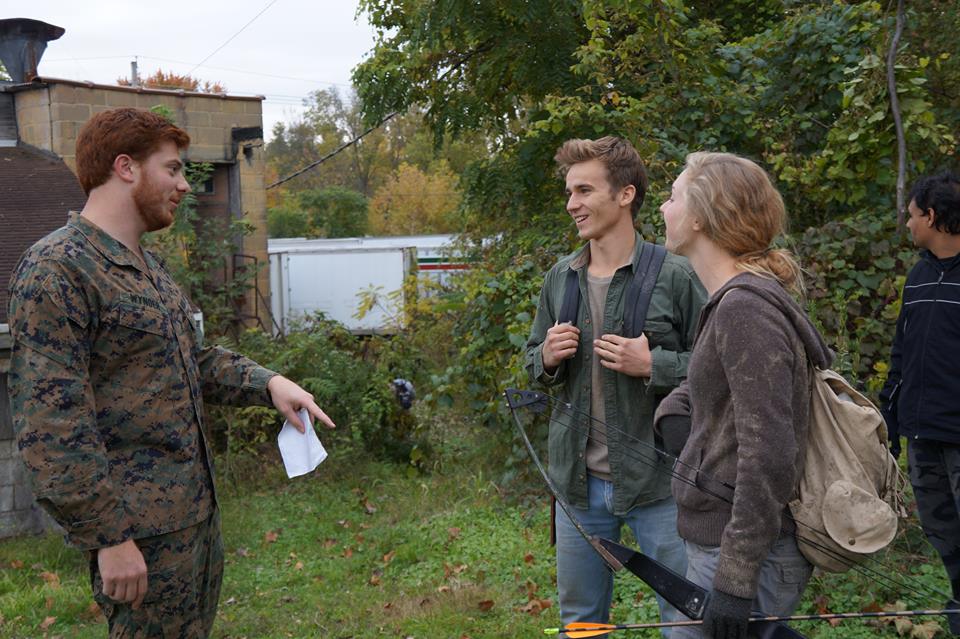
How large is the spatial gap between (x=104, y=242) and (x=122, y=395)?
45cm

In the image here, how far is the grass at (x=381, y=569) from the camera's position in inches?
194

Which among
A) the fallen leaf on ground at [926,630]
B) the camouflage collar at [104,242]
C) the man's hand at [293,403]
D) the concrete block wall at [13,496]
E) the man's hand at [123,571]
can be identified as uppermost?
the camouflage collar at [104,242]

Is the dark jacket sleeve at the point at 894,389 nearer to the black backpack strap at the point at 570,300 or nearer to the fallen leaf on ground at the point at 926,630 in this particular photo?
the fallen leaf on ground at the point at 926,630

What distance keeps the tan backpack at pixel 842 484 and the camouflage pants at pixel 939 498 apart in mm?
2228

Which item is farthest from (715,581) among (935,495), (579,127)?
(579,127)

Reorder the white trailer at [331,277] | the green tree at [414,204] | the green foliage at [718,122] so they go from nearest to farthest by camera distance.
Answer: the green foliage at [718,122] < the white trailer at [331,277] < the green tree at [414,204]

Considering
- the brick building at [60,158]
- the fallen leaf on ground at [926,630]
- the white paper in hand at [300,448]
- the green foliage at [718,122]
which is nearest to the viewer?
the white paper in hand at [300,448]

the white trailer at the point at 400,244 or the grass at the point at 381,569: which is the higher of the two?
the white trailer at the point at 400,244

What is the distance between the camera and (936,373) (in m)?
4.22

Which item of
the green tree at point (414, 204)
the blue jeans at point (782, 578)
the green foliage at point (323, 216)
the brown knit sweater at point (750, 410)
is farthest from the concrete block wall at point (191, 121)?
the green tree at point (414, 204)

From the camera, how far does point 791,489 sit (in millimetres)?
2172

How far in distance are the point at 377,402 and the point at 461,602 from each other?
3.94 metres

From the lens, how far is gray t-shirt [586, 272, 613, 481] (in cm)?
322

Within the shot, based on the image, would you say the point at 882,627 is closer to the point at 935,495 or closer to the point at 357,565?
the point at 935,495
